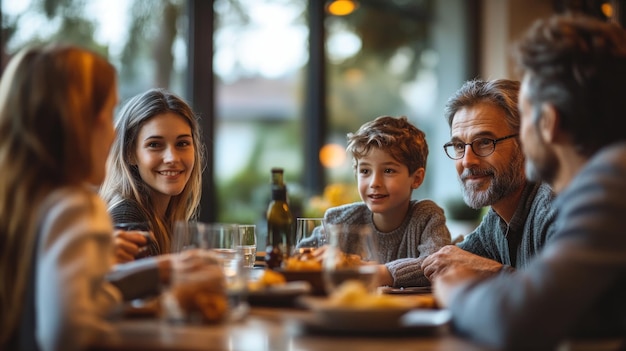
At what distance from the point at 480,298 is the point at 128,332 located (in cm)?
62

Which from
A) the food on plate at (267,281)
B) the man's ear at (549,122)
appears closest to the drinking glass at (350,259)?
the food on plate at (267,281)

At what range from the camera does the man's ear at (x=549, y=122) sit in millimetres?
1609

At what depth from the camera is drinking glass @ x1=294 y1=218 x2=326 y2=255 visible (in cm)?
212

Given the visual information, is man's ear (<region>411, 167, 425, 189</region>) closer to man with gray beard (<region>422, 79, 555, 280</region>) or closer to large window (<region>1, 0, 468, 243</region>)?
man with gray beard (<region>422, 79, 555, 280</region>)

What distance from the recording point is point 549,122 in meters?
1.62

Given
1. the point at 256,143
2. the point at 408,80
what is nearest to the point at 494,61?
the point at 408,80

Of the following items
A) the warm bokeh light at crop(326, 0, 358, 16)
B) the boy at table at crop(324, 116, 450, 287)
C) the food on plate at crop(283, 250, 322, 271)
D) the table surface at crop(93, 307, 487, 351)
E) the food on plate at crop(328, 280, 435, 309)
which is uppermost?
the warm bokeh light at crop(326, 0, 358, 16)

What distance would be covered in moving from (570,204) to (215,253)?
0.77 meters

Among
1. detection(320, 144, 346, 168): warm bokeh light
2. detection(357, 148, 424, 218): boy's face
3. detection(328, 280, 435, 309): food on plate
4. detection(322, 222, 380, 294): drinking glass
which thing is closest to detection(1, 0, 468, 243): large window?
detection(320, 144, 346, 168): warm bokeh light

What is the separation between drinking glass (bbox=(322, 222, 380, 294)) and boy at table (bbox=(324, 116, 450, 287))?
39.1 inches

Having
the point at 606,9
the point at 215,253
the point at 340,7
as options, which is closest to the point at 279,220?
the point at 215,253

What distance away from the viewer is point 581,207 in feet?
A: 4.61

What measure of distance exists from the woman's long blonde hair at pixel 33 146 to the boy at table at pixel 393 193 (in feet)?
4.43

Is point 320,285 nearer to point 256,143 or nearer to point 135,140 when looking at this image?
point 135,140
